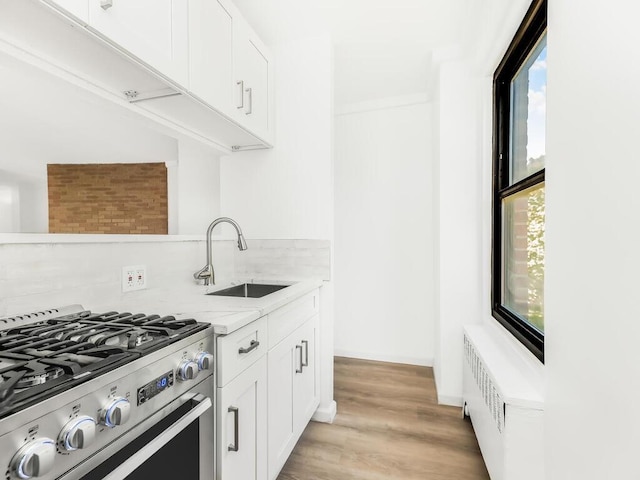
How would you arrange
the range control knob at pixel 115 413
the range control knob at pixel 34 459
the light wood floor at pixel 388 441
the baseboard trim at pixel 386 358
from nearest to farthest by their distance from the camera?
the range control knob at pixel 34 459 → the range control knob at pixel 115 413 → the light wood floor at pixel 388 441 → the baseboard trim at pixel 386 358

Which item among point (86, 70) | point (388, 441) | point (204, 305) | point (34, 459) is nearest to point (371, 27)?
point (86, 70)

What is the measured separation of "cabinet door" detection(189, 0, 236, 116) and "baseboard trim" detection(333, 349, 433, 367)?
2.52 metres

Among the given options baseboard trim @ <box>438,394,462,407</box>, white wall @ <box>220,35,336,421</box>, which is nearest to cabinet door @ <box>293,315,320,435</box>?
white wall @ <box>220,35,336,421</box>

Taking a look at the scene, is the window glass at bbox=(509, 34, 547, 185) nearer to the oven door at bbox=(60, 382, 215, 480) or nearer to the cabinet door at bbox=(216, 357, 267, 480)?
the cabinet door at bbox=(216, 357, 267, 480)

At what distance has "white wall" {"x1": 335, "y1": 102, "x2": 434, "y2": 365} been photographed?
2977mm

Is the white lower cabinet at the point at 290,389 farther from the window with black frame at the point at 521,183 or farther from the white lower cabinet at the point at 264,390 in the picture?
the window with black frame at the point at 521,183

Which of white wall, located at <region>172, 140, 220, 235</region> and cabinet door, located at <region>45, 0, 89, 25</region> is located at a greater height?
cabinet door, located at <region>45, 0, 89, 25</region>

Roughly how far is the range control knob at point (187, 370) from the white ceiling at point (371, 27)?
1961mm

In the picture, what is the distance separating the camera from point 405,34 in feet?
7.00

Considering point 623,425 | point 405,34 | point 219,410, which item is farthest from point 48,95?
point 405,34

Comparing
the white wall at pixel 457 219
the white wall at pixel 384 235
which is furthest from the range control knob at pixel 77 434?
the white wall at pixel 384 235

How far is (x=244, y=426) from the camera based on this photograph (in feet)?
3.83

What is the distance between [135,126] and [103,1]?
2.06ft

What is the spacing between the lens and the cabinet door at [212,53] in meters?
1.33
